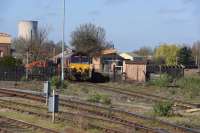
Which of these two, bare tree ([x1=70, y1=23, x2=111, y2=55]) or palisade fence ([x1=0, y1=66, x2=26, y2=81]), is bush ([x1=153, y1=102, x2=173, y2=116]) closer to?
palisade fence ([x1=0, y1=66, x2=26, y2=81])

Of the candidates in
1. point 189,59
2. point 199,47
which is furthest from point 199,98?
point 199,47

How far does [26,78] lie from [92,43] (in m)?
55.8

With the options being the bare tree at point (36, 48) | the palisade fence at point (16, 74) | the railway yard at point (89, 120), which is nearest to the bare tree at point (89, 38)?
the bare tree at point (36, 48)

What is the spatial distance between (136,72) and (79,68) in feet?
20.6

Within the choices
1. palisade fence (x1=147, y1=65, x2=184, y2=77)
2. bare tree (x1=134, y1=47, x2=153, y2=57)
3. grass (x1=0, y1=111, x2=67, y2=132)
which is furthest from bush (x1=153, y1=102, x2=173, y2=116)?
bare tree (x1=134, y1=47, x2=153, y2=57)

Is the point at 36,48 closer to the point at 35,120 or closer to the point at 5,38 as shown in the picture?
the point at 5,38

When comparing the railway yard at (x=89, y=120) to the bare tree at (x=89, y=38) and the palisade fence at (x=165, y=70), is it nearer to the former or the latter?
the palisade fence at (x=165, y=70)

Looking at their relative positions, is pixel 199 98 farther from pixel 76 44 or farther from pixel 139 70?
pixel 76 44

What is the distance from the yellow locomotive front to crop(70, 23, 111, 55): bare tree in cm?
4730

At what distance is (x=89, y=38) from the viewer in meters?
107

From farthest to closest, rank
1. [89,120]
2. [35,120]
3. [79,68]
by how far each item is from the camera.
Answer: [79,68]
[35,120]
[89,120]

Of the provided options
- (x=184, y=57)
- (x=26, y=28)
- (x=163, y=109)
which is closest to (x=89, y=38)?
(x=26, y=28)

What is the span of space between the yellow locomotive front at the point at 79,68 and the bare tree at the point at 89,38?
47297mm

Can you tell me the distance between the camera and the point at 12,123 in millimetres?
18484
